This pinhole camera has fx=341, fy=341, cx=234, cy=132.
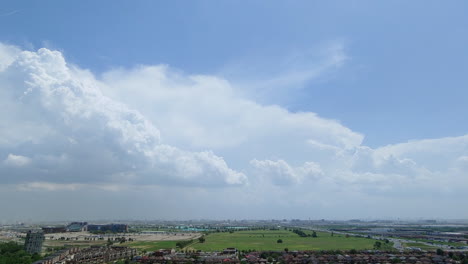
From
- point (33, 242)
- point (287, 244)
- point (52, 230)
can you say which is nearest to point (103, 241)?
point (33, 242)

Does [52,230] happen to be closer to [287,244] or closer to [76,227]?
[76,227]

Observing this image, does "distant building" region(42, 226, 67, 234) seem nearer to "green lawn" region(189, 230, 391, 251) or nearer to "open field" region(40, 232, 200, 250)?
"open field" region(40, 232, 200, 250)

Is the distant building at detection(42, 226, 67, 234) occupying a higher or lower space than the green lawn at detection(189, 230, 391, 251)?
higher

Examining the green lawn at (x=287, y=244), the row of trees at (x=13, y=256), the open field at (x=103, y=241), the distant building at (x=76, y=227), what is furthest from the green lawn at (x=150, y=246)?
the distant building at (x=76, y=227)

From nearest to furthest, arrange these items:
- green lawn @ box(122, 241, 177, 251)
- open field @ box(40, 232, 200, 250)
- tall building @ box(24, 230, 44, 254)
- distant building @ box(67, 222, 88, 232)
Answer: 1. tall building @ box(24, 230, 44, 254)
2. green lawn @ box(122, 241, 177, 251)
3. open field @ box(40, 232, 200, 250)
4. distant building @ box(67, 222, 88, 232)

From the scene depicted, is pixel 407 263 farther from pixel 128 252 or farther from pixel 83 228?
pixel 83 228

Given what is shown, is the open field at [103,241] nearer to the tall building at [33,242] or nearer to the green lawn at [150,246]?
the green lawn at [150,246]

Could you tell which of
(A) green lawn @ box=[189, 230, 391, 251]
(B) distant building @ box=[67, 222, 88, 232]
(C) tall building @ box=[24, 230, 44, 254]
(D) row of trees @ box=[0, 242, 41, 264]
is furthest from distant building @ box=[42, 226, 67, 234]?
(A) green lawn @ box=[189, 230, 391, 251]

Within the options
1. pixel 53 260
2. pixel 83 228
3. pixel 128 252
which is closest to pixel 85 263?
pixel 53 260

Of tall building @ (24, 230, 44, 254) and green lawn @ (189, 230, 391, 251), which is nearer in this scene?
tall building @ (24, 230, 44, 254)
